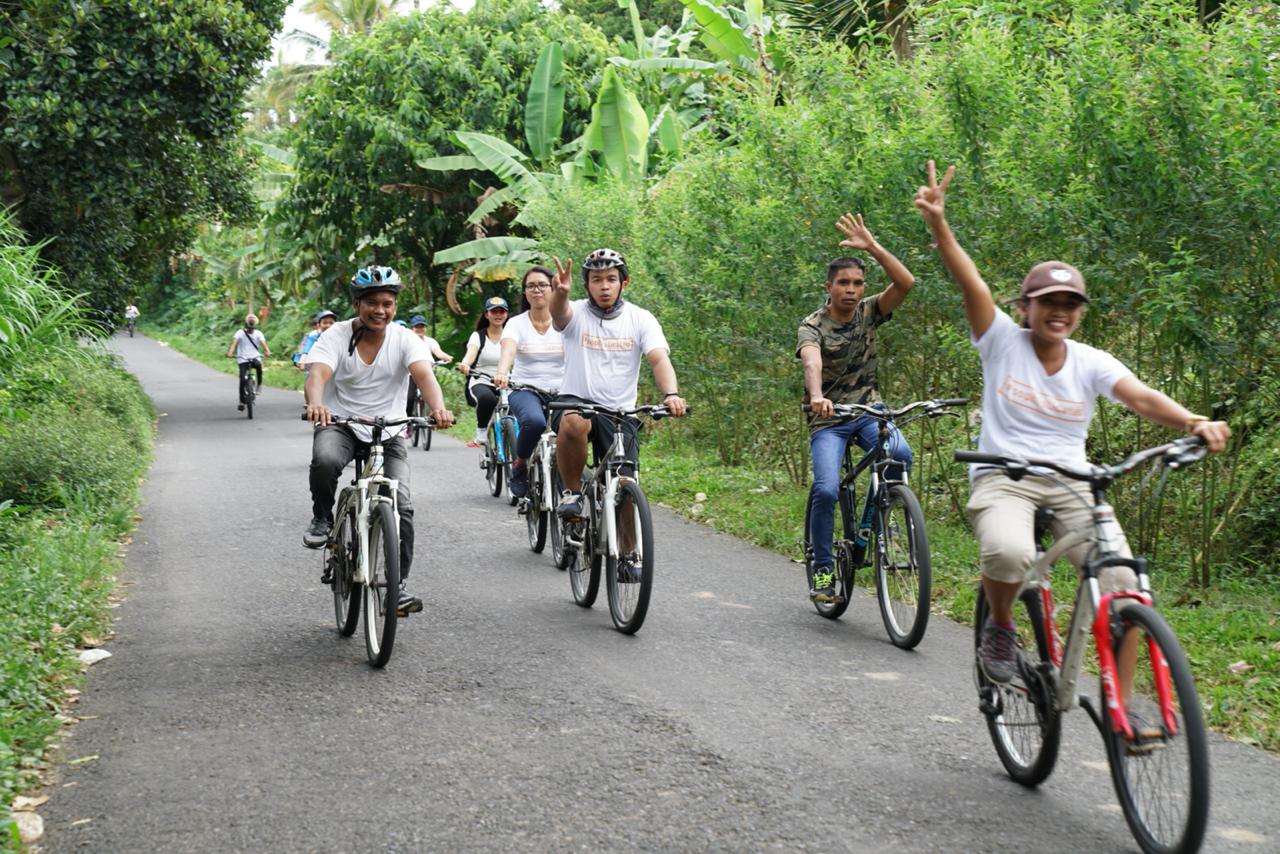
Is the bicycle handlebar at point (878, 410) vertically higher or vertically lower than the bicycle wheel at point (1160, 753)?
higher

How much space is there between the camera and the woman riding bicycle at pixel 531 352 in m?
10.7

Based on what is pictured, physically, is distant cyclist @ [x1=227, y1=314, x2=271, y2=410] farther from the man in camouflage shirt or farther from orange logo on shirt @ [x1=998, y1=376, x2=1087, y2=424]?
orange logo on shirt @ [x1=998, y1=376, x2=1087, y2=424]

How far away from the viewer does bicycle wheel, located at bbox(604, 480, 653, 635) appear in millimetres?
7242

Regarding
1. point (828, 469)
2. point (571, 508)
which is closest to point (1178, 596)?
point (828, 469)

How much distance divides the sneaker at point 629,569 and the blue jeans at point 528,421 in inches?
116

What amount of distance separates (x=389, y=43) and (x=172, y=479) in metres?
17.4

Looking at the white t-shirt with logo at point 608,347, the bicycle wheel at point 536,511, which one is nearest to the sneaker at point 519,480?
the bicycle wheel at point 536,511

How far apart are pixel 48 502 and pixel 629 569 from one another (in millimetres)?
6153

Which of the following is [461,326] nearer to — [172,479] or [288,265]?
[288,265]

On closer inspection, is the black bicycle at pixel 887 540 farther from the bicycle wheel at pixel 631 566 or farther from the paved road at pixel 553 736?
the bicycle wheel at pixel 631 566

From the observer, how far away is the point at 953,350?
8.74 metres

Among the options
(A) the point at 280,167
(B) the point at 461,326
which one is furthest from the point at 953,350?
(A) the point at 280,167

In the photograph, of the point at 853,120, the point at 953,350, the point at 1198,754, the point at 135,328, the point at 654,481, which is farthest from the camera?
the point at 135,328

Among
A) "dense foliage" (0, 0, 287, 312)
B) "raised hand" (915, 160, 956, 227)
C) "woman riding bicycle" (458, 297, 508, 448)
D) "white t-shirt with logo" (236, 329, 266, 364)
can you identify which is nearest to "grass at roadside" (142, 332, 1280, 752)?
"woman riding bicycle" (458, 297, 508, 448)
